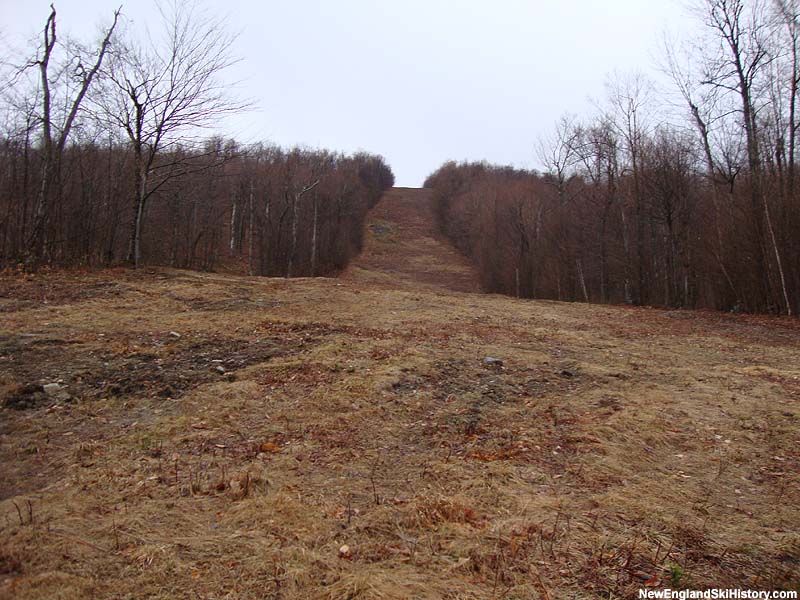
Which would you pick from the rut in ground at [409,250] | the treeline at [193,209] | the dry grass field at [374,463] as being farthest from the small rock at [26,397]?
the rut in ground at [409,250]

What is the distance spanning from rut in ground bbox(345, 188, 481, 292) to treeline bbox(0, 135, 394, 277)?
7.94 feet

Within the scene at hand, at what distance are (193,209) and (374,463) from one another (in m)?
18.9

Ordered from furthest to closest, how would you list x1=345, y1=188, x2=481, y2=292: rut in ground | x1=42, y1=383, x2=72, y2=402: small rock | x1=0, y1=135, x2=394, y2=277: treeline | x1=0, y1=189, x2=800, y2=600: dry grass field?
x1=345, y1=188, x2=481, y2=292: rut in ground, x1=0, y1=135, x2=394, y2=277: treeline, x1=42, y1=383, x2=72, y2=402: small rock, x1=0, y1=189, x2=800, y2=600: dry grass field

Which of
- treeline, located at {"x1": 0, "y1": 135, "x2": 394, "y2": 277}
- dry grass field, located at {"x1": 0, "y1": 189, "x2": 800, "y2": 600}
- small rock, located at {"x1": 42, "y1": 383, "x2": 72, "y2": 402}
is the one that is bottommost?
dry grass field, located at {"x1": 0, "y1": 189, "x2": 800, "y2": 600}

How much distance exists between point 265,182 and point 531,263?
1355cm

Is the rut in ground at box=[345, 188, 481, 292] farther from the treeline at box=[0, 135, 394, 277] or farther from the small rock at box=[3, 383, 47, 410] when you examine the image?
the small rock at box=[3, 383, 47, 410]

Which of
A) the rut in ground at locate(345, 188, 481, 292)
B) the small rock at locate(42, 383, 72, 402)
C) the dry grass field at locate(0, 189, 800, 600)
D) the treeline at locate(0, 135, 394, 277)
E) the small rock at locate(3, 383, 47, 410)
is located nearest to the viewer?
the dry grass field at locate(0, 189, 800, 600)

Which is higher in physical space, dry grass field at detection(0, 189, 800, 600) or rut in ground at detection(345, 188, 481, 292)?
rut in ground at detection(345, 188, 481, 292)

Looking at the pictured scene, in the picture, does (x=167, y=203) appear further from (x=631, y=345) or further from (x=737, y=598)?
(x=737, y=598)

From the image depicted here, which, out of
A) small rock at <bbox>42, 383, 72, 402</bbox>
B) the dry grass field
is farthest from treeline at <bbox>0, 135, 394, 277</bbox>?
small rock at <bbox>42, 383, 72, 402</bbox>

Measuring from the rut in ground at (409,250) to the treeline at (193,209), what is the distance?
95.3 inches

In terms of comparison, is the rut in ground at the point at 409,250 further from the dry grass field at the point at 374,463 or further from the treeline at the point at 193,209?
the dry grass field at the point at 374,463

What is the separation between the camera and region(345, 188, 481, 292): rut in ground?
2888cm

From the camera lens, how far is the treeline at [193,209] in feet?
38.7
